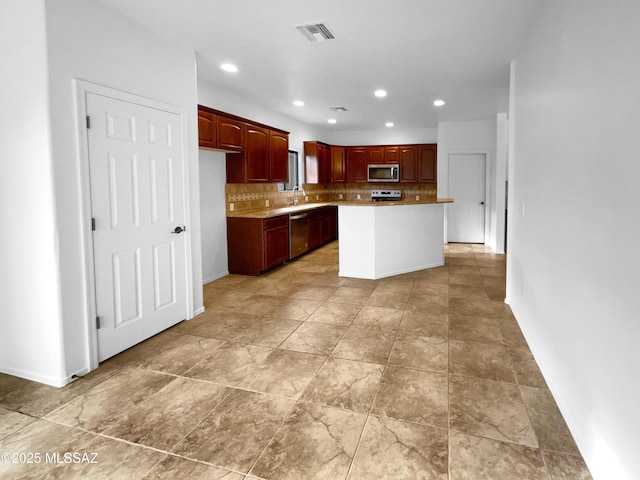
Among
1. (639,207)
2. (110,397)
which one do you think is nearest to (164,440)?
(110,397)

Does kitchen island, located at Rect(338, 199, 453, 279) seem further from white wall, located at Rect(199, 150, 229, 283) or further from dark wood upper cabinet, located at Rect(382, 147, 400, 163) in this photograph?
dark wood upper cabinet, located at Rect(382, 147, 400, 163)

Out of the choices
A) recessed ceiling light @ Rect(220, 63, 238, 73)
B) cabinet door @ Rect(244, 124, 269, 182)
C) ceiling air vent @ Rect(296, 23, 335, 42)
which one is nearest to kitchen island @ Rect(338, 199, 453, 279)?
cabinet door @ Rect(244, 124, 269, 182)

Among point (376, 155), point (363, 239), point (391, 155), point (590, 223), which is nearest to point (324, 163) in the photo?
point (376, 155)

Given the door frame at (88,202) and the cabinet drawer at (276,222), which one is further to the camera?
the cabinet drawer at (276,222)

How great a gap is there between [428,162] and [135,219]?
23.2 feet

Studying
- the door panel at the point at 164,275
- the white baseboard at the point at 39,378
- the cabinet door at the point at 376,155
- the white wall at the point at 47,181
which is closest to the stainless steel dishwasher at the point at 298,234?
the cabinet door at the point at 376,155

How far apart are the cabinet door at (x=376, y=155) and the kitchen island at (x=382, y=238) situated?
11.1 feet

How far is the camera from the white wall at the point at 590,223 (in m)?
1.49

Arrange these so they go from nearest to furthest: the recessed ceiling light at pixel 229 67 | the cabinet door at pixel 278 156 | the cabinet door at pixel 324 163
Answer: the recessed ceiling light at pixel 229 67 < the cabinet door at pixel 278 156 < the cabinet door at pixel 324 163

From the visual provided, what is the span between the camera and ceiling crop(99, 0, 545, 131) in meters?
3.01

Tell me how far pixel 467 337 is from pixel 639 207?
223 centimetres

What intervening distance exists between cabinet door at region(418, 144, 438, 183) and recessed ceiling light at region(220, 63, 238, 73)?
5.45 metres

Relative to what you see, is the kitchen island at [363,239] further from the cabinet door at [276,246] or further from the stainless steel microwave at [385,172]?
the stainless steel microwave at [385,172]

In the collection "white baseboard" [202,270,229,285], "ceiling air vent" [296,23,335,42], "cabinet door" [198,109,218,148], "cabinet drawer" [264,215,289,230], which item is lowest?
"white baseboard" [202,270,229,285]
